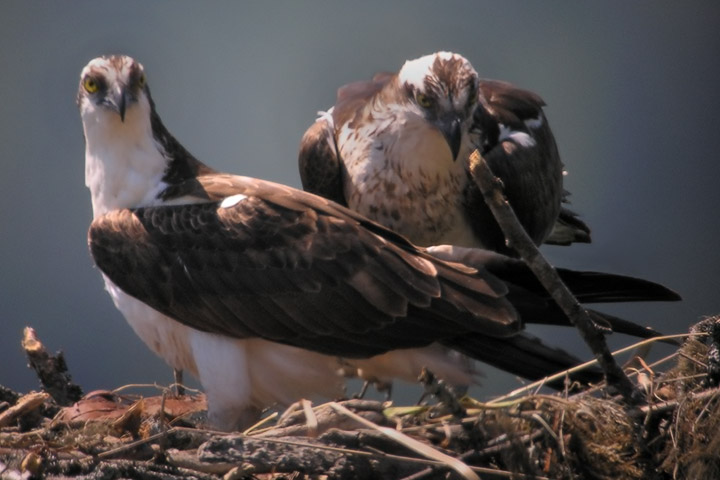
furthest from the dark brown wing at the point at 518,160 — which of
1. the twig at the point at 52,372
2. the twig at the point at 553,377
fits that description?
the twig at the point at 52,372

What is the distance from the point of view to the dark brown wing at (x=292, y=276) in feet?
9.07

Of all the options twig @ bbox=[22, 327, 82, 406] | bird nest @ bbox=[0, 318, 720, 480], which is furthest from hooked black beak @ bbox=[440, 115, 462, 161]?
twig @ bbox=[22, 327, 82, 406]

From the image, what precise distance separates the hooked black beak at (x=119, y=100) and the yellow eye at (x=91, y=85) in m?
0.04

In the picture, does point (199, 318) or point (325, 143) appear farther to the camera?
point (325, 143)

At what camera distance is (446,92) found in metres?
3.26

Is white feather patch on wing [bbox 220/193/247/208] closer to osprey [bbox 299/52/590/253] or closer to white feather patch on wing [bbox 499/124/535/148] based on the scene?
osprey [bbox 299/52/590/253]

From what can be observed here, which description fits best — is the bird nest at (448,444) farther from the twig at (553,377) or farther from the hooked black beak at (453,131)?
the hooked black beak at (453,131)

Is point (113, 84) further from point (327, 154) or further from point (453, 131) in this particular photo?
point (453, 131)

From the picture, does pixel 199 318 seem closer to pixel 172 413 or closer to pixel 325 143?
pixel 172 413

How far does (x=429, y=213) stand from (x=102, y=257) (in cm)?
100

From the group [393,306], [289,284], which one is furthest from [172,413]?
[393,306]

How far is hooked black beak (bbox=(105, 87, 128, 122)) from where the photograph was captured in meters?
3.02

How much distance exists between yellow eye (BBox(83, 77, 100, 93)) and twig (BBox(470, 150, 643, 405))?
3.96 feet

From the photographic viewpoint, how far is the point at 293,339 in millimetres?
2852
